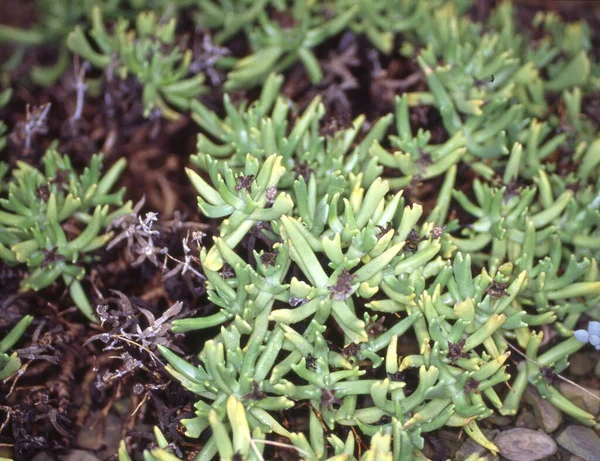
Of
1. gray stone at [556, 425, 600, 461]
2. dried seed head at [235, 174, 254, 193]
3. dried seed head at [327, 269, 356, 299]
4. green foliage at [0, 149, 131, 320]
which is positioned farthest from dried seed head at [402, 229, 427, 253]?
green foliage at [0, 149, 131, 320]

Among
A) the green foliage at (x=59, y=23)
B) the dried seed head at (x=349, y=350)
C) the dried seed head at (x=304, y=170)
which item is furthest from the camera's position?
the green foliage at (x=59, y=23)

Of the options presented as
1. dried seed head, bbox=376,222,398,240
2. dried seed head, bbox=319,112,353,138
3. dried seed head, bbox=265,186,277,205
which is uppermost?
dried seed head, bbox=319,112,353,138

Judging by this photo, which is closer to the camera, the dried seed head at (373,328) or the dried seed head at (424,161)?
the dried seed head at (373,328)

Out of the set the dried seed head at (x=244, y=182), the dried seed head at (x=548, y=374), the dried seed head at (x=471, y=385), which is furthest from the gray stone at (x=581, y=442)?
the dried seed head at (x=244, y=182)

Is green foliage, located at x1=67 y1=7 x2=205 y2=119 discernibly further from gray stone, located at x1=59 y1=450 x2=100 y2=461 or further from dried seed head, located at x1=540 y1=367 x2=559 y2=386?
dried seed head, located at x1=540 y1=367 x2=559 y2=386

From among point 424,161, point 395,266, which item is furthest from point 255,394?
point 424,161

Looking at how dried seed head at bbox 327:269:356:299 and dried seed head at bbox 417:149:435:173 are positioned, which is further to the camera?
dried seed head at bbox 417:149:435:173

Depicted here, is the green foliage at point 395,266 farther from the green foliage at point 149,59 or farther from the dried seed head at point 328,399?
the green foliage at point 149,59

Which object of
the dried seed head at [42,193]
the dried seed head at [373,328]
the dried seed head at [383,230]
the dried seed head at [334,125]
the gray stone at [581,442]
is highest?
the dried seed head at [42,193]
